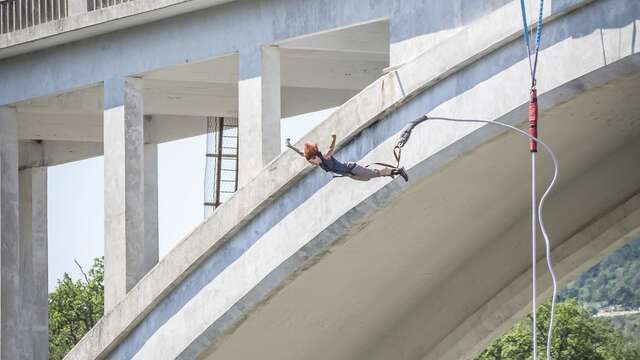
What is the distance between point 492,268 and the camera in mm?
23500

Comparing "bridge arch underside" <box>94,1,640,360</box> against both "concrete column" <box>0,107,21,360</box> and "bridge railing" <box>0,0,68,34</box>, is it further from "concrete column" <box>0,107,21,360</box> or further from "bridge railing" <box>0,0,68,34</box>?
"bridge railing" <box>0,0,68,34</box>

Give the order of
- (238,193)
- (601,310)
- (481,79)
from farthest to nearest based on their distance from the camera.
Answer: (601,310) < (238,193) < (481,79)

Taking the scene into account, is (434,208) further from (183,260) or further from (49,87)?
(49,87)

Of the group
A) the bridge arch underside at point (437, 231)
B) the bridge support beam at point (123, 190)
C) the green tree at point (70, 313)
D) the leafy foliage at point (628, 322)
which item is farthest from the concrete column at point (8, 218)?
the leafy foliage at point (628, 322)

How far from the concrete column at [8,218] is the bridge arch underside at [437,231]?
140 inches

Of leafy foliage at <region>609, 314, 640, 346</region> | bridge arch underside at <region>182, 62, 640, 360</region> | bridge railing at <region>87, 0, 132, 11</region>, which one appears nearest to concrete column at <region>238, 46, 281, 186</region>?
bridge arch underside at <region>182, 62, 640, 360</region>

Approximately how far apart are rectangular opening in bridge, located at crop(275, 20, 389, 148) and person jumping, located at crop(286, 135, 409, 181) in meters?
2.18

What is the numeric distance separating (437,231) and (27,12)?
7.59 metres

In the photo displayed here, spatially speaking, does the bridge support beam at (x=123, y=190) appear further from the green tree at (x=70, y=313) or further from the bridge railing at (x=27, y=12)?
the green tree at (x=70, y=313)

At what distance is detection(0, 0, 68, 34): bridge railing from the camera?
23.7m

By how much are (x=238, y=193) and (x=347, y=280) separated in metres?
2.51

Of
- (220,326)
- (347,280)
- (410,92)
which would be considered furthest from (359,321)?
(410,92)

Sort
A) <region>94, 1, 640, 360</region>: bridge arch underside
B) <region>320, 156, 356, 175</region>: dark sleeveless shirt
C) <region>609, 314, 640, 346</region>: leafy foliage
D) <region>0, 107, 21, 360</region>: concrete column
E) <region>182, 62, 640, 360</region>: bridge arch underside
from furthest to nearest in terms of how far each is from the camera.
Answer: <region>609, 314, 640, 346</region>: leafy foliage → <region>0, 107, 21, 360</region>: concrete column → <region>182, 62, 640, 360</region>: bridge arch underside → <region>94, 1, 640, 360</region>: bridge arch underside → <region>320, 156, 356, 175</region>: dark sleeveless shirt

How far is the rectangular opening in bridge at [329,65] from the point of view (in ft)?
69.2
